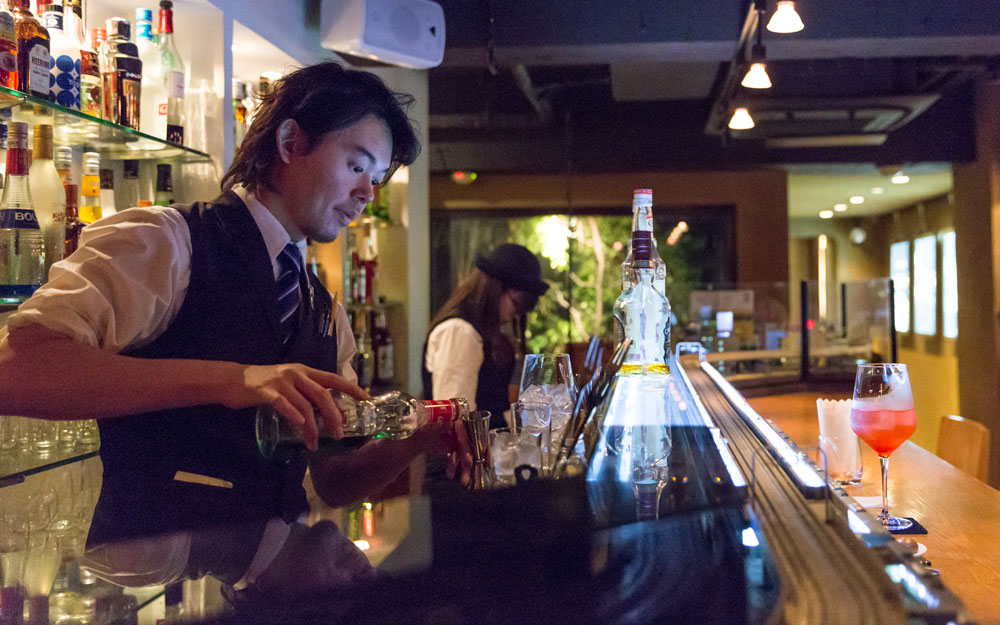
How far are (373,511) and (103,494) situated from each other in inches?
20.3

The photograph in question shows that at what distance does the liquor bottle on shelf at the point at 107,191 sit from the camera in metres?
1.99

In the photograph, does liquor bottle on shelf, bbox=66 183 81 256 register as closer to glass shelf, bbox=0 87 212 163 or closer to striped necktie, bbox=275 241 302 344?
glass shelf, bbox=0 87 212 163

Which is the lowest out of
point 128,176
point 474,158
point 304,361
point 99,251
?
point 304,361

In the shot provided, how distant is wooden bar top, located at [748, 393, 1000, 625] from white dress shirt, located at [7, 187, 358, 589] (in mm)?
804

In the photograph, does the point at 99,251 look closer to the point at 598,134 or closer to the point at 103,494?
the point at 103,494

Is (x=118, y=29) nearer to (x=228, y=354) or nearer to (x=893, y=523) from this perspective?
(x=228, y=354)

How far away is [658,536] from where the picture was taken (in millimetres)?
760

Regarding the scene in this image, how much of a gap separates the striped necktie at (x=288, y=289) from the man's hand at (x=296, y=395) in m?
0.40

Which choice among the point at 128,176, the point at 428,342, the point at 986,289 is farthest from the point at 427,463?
the point at 986,289

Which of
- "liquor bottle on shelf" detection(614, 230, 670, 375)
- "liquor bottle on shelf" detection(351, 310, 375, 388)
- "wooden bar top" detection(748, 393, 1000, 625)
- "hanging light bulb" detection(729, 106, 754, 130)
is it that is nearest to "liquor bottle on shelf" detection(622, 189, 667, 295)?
"liquor bottle on shelf" detection(614, 230, 670, 375)

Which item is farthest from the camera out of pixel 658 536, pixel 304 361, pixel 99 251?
pixel 304 361

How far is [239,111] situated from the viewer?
103 inches

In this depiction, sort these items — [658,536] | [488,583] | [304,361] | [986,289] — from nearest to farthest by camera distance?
[488,583], [658,536], [304,361], [986,289]

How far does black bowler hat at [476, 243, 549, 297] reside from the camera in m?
2.83
